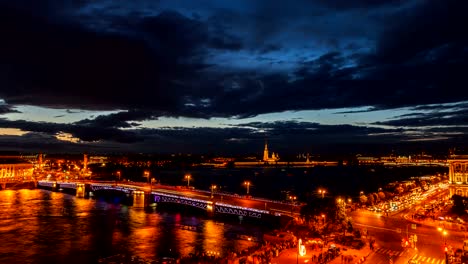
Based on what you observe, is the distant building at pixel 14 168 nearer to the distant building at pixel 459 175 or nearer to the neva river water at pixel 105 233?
the neva river water at pixel 105 233

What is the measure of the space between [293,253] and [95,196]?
291 feet

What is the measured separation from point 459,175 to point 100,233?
66.4 metres

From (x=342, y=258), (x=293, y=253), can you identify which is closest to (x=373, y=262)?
(x=342, y=258)

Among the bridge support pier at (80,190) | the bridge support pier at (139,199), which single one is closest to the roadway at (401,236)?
the bridge support pier at (139,199)

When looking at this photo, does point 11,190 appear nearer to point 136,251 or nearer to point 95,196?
point 95,196

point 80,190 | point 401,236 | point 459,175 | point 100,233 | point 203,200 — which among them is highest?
point 459,175

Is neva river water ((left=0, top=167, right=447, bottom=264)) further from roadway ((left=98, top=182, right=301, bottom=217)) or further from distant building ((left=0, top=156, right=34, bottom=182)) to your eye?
distant building ((left=0, top=156, right=34, bottom=182))

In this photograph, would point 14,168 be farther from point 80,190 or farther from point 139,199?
point 139,199

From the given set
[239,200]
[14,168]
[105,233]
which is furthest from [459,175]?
[14,168]

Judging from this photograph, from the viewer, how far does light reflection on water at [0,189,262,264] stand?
52625mm

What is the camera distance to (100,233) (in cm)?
6469

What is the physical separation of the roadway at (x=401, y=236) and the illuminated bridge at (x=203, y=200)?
11.7 metres

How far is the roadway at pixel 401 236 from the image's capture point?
3878 centimetres

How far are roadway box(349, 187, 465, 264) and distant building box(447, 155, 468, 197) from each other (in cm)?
2259
